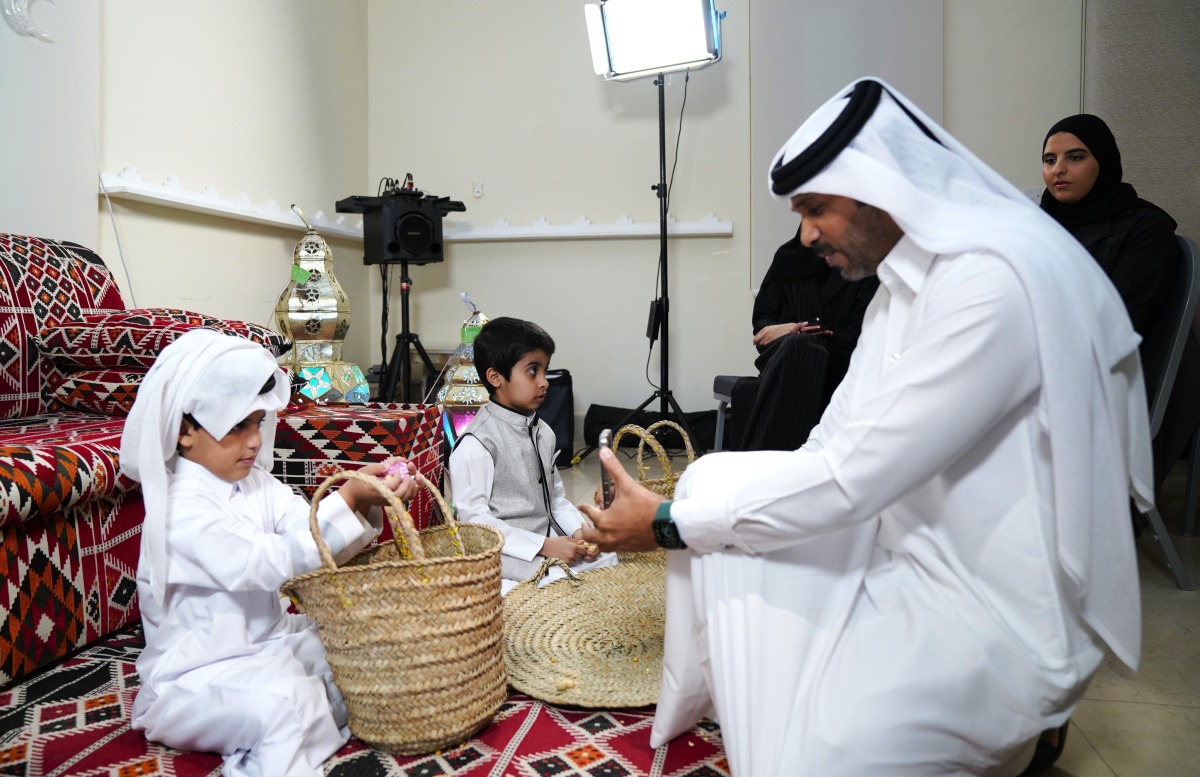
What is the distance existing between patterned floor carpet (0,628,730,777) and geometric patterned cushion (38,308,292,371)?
2.87 ft

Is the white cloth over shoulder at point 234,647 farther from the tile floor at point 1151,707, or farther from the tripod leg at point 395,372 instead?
the tripod leg at point 395,372

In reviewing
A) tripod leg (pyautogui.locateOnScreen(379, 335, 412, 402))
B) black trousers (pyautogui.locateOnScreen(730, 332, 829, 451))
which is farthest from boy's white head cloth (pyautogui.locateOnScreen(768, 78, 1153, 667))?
tripod leg (pyautogui.locateOnScreen(379, 335, 412, 402))

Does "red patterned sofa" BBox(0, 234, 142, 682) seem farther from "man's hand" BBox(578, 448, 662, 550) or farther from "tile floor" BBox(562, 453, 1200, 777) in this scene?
"tile floor" BBox(562, 453, 1200, 777)

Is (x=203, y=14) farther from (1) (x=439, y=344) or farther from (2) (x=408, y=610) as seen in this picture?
(2) (x=408, y=610)

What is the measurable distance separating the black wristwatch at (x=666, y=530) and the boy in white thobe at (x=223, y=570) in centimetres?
56

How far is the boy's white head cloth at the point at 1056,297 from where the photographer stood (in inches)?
43.2

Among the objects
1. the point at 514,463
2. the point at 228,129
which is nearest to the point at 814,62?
the point at 228,129

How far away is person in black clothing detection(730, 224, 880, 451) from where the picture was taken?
9.58 feet

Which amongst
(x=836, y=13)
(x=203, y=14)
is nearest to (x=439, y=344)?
(x=203, y=14)

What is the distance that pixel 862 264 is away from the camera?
53.5 inches

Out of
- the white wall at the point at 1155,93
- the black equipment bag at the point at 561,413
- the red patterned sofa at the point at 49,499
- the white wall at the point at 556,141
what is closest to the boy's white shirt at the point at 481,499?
the red patterned sofa at the point at 49,499

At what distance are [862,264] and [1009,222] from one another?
0.77ft

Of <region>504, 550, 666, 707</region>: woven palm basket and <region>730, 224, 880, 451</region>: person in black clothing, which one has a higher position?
<region>730, 224, 880, 451</region>: person in black clothing

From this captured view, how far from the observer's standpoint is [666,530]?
1.29 meters
